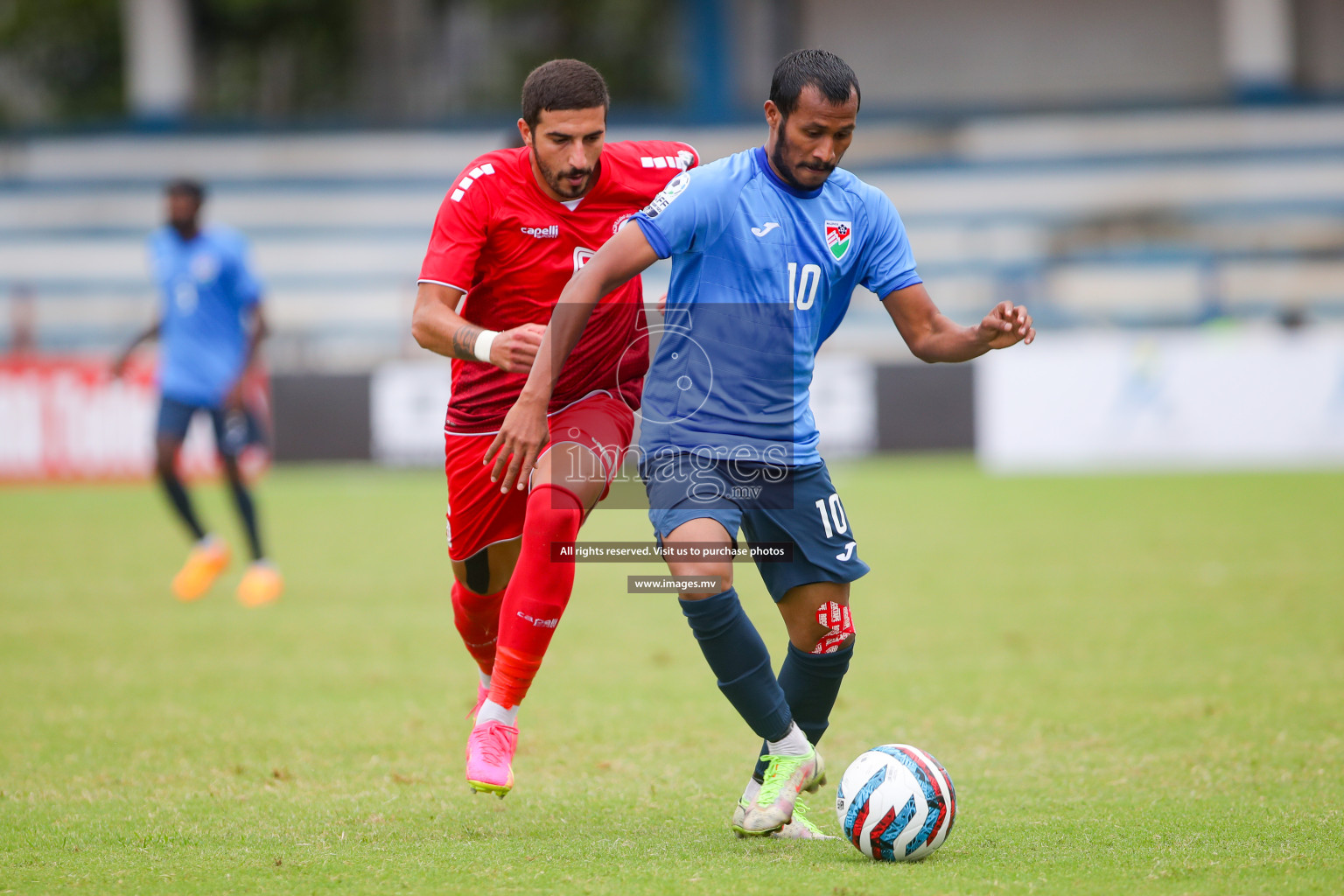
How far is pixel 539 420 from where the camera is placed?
412 cm

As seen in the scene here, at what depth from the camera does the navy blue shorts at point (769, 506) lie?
13.9 feet

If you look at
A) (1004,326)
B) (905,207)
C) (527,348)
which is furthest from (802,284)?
(905,207)

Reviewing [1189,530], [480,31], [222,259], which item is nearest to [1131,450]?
[1189,530]

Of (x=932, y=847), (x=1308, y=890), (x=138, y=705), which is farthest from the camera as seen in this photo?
(x=138, y=705)

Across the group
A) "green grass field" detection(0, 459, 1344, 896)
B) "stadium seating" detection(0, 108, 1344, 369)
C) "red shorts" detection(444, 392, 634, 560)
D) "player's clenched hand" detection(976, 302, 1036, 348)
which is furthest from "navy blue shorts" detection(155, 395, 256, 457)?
"stadium seating" detection(0, 108, 1344, 369)

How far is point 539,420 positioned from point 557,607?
648mm

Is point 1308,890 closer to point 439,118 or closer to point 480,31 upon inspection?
point 439,118

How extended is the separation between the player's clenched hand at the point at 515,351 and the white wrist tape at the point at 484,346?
0.03m

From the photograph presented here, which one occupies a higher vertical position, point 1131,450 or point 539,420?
point 539,420

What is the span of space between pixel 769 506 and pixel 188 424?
6042 millimetres

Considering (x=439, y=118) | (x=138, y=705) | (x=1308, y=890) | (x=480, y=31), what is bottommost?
(x=138, y=705)

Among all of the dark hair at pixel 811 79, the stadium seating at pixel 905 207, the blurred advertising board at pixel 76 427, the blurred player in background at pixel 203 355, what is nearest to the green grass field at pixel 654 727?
the blurred player in background at pixel 203 355

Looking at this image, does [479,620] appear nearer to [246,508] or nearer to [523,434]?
Result: [523,434]

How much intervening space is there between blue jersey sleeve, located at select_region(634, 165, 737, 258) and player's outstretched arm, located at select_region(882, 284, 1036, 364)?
1.98 ft
